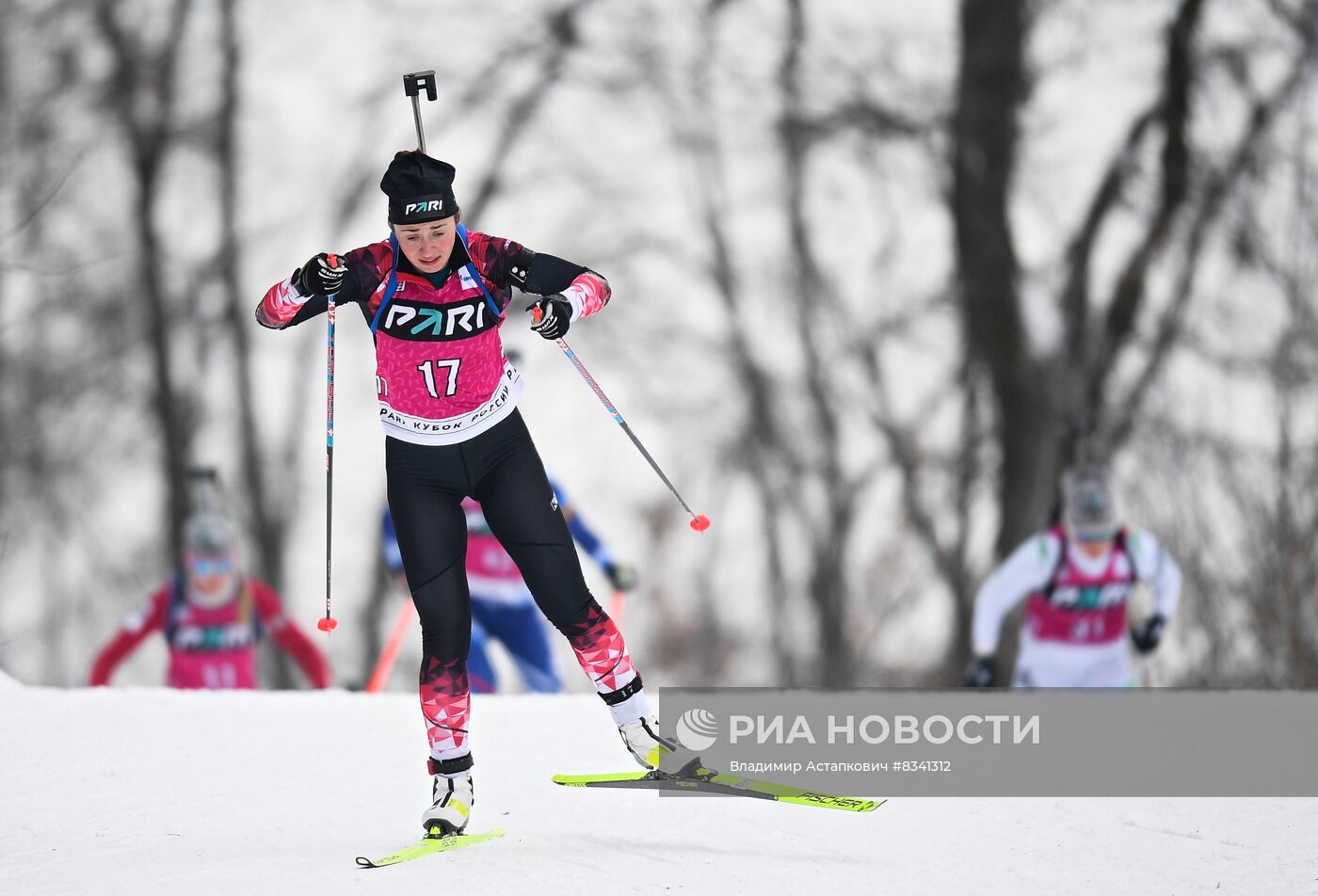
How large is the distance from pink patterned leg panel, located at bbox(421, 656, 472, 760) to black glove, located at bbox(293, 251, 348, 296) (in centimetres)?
120

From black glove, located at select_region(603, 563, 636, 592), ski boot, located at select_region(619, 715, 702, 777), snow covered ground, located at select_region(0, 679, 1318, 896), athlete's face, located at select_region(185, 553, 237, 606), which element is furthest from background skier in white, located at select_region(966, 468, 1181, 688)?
athlete's face, located at select_region(185, 553, 237, 606)

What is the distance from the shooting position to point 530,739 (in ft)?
21.2

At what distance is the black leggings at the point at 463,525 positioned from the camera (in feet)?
16.5

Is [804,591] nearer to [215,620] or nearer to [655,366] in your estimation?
[655,366]

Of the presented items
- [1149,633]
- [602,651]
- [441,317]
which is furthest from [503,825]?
[1149,633]

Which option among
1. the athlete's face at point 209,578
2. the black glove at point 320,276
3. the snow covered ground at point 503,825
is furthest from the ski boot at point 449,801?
the athlete's face at point 209,578

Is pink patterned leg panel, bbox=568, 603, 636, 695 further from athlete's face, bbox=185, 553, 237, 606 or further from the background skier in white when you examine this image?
athlete's face, bbox=185, 553, 237, 606

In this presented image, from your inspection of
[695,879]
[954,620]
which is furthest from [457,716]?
[954,620]

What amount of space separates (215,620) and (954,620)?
11119mm

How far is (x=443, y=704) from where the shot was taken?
5.12 metres

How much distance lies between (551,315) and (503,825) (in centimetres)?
168

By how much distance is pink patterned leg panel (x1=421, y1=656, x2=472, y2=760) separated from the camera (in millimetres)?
5117

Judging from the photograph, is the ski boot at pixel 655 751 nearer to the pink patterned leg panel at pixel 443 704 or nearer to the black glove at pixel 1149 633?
the pink patterned leg panel at pixel 443 704

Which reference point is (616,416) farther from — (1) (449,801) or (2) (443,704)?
(1) (449,801)
